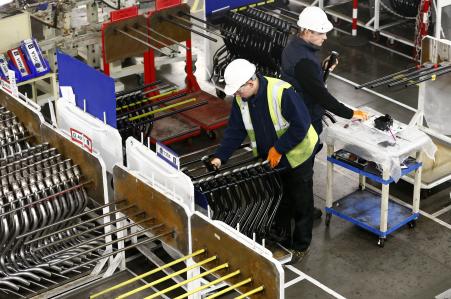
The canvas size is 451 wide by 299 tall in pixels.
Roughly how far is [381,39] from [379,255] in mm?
5202

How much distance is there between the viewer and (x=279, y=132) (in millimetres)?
8852

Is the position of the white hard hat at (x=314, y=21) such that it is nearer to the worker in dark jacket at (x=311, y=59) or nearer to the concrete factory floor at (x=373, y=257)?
the worker in dark jacket at (x=311, y=59)

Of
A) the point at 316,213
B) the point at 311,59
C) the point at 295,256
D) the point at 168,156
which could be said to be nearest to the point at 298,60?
the point at 311,59

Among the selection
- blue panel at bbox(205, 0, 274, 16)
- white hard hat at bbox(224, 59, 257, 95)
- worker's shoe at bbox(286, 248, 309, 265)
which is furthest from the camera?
blue panel at bbox(205, 0, 274, 16)

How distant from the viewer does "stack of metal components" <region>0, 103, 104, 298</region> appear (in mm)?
8258

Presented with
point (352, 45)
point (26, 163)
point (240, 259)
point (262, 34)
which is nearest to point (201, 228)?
point (240, 259)

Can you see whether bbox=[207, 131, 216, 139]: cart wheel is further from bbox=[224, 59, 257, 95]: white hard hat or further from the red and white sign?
bbox=[224, 59, 257, 95]: white hard hat

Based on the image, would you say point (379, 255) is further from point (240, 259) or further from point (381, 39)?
point (381, 39)

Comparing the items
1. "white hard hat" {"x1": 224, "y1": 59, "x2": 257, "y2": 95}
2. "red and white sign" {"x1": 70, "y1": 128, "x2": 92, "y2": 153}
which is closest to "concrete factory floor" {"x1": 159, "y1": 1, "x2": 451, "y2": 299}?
"white hard hat" {"x1": 224, "y1": 59, "x2": 257, "y2": 95}

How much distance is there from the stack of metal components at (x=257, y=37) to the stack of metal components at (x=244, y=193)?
263 centimetres

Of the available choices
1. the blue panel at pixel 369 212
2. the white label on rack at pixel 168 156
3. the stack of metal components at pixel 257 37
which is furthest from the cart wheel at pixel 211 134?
the white label on rack at pixel 168 156

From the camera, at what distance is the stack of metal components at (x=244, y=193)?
28.3 feet

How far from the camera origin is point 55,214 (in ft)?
27.9

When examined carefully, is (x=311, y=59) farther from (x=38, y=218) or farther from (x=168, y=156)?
(x=38, y=218)
